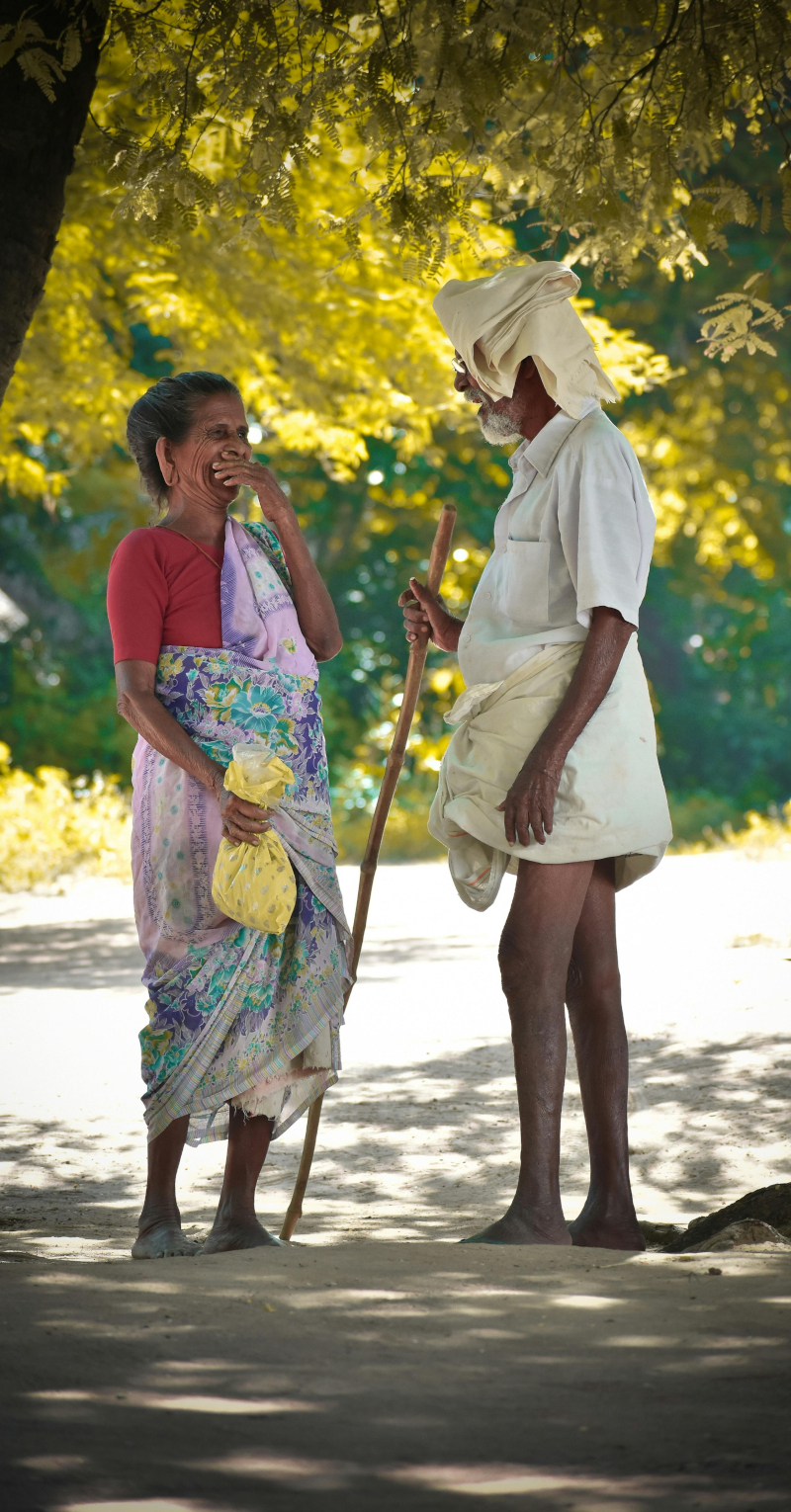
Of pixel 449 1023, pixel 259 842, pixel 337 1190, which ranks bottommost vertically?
pixel 337 1190

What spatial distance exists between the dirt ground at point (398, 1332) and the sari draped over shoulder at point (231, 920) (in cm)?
48

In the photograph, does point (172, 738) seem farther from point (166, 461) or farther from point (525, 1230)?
point (525, 1230)

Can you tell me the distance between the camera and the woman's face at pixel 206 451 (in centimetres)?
384

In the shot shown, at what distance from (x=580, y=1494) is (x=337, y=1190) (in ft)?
9.87

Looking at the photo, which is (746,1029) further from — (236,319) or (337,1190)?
(236,319)

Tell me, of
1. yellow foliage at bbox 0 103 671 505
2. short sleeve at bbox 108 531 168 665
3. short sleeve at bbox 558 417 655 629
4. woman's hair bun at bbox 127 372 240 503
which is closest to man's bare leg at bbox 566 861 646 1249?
short sleeve at bbox 558 417 655 629

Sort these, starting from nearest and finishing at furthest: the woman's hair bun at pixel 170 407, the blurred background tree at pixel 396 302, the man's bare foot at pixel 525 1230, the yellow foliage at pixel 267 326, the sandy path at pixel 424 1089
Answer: the man's bare foot at pixel 525 1230, the woman's hair bun at pixel 170 407, the blurred background tree at pixel 396 302, the sandy path at pixel 424 1089, the yellow foliage at pixel 267 326

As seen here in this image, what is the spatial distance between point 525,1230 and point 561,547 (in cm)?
160

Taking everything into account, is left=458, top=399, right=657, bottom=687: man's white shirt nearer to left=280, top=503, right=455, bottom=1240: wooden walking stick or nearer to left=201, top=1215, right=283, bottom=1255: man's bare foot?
left=280, top=503, right=455, bottom=1240: wooden walking stick

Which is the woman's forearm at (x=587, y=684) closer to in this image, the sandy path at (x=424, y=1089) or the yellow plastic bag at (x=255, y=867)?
the yellow plastic bag at (x=255, y=867)

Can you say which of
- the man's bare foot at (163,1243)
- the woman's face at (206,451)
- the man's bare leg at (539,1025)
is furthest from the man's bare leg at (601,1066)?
the woman's face at (206,451)

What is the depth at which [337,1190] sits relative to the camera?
485 centimetres

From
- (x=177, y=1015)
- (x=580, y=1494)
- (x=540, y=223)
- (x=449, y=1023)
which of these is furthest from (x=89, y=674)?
(x=580, y=1494)

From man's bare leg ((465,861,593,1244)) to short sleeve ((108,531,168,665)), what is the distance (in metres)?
1.09
